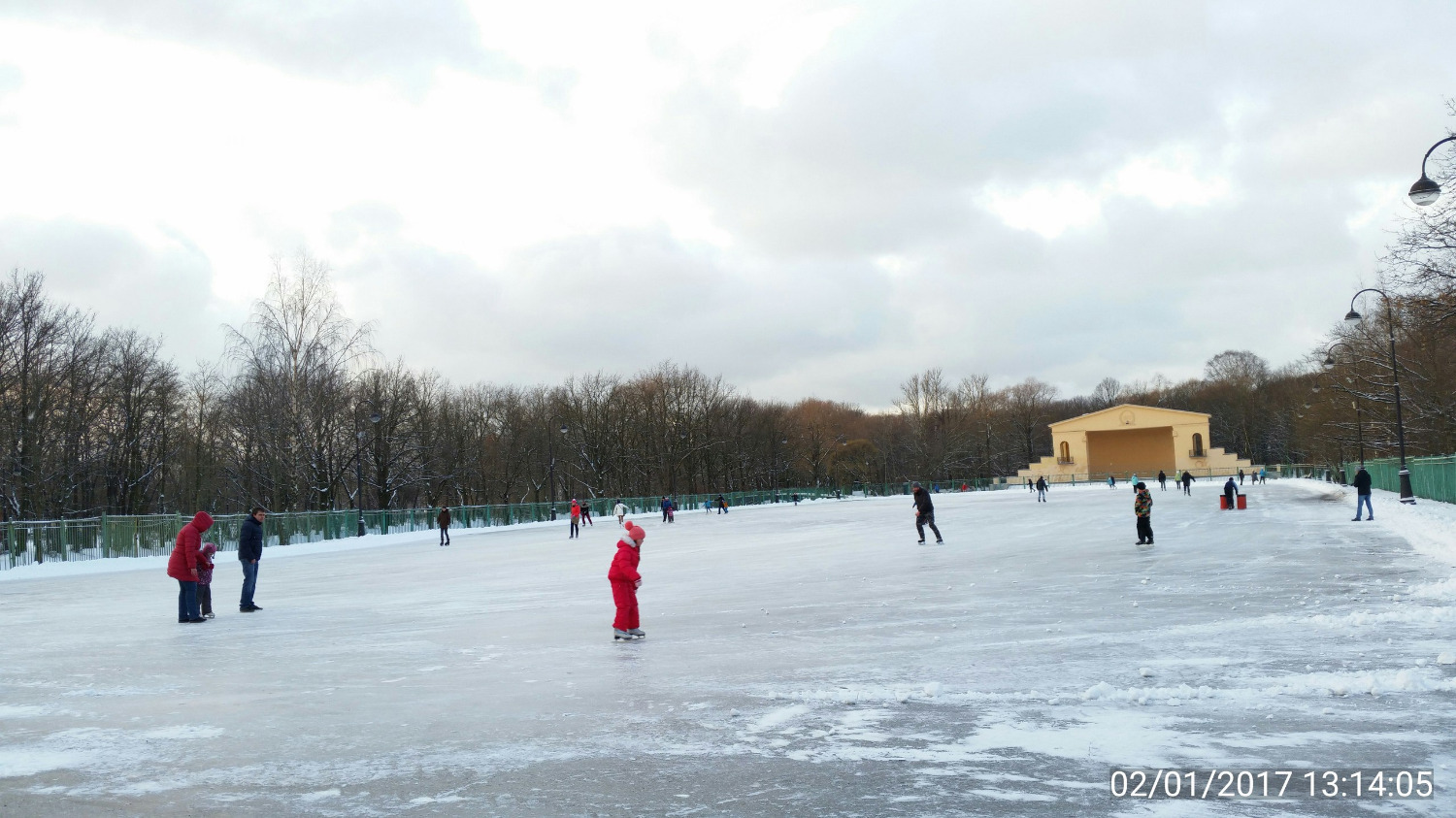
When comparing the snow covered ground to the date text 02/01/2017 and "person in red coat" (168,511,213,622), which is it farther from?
"person in red coat" (168,511,213,622)

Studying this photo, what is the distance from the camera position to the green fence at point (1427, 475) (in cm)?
3163

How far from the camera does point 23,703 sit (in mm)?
8344

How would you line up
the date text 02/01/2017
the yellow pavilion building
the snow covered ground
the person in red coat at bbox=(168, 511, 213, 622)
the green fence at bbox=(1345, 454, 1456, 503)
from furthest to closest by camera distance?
the yellow pavilion building → the green fence at bbox=(1345, 454, 1456, 503) → the person in red coat at bbox=(168, 511, 213, 622) → the snow covered ground → the date text 02/01/2017

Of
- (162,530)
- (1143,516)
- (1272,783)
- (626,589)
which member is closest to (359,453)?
(162,530)

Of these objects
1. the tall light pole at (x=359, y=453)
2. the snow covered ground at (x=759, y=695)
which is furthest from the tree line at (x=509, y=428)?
the snow covered ground at (x=759, y=695)

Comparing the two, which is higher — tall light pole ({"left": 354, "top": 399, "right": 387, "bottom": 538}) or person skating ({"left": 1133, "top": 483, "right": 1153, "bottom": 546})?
tall light pole ({"left": 354, "top": 399, "right": 387, "bottom": 538})

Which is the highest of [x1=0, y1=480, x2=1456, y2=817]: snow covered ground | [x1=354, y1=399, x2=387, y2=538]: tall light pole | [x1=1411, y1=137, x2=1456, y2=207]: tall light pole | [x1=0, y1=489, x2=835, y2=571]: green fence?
[x1=1411, y1=137, x2=1456, y2=207]: tall light pole

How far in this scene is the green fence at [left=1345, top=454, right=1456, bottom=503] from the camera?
3163 cm

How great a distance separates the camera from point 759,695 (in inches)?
294

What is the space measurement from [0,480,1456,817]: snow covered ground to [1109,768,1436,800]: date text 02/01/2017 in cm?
13

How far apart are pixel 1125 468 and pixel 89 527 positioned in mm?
108845

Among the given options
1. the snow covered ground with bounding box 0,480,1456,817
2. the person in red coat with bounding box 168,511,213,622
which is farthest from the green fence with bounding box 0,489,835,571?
the person in red coat with bounding box 168,511,213,622

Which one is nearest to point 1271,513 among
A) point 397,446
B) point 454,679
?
point 454,679

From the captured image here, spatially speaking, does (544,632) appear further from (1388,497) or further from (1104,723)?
(1388,497)
